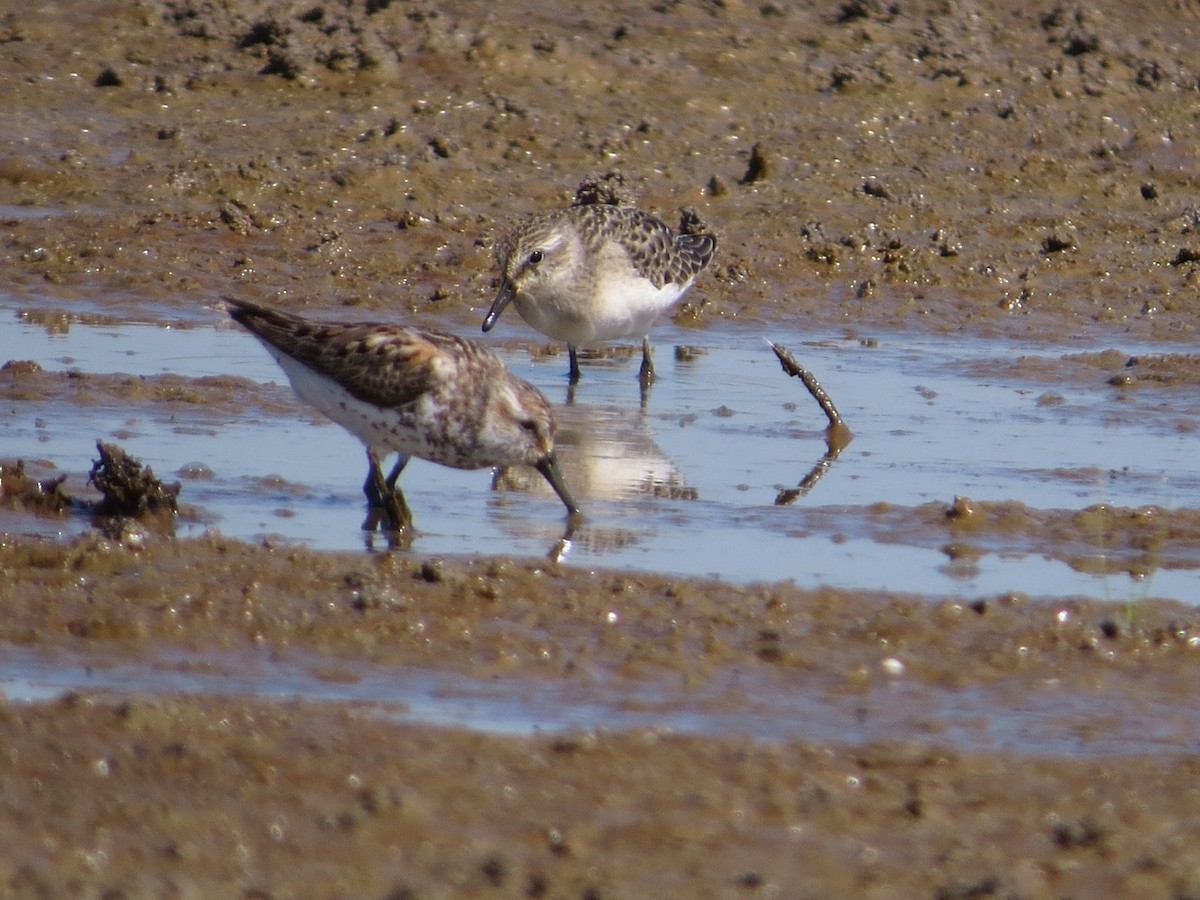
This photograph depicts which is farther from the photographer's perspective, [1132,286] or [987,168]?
[987,168]

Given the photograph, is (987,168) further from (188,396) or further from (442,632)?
(442,632)

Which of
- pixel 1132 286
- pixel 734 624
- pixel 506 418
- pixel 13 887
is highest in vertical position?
pixel 1132 286

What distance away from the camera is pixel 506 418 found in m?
8.98

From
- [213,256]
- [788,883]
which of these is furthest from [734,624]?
[213,256]

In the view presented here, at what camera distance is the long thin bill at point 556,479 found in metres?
9.12

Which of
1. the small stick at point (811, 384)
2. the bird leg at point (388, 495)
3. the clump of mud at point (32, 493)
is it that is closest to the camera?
the clump of mud at point (32, 493)

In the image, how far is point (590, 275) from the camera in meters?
12.6

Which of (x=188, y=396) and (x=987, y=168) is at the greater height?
(x=987, y=168)

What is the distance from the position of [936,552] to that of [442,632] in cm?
245

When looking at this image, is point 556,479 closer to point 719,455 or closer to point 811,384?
point 719,455

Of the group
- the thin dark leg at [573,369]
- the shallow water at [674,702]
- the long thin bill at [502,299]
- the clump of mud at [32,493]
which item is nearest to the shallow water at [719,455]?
A: the thin dark leg at [573,369]

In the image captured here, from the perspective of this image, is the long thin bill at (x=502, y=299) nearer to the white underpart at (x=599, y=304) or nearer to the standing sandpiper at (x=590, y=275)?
the standing sandpiper at (x=590, y=275)

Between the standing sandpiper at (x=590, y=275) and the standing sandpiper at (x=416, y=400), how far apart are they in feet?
9.23

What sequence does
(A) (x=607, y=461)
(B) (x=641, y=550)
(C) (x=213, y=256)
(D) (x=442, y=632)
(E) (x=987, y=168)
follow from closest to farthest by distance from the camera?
(D) (x=442, y=632), (B) (x=641, y=550), (A) (x=607, y=461), (C) (x=213, y=256), (E) (x=987, y=168)
